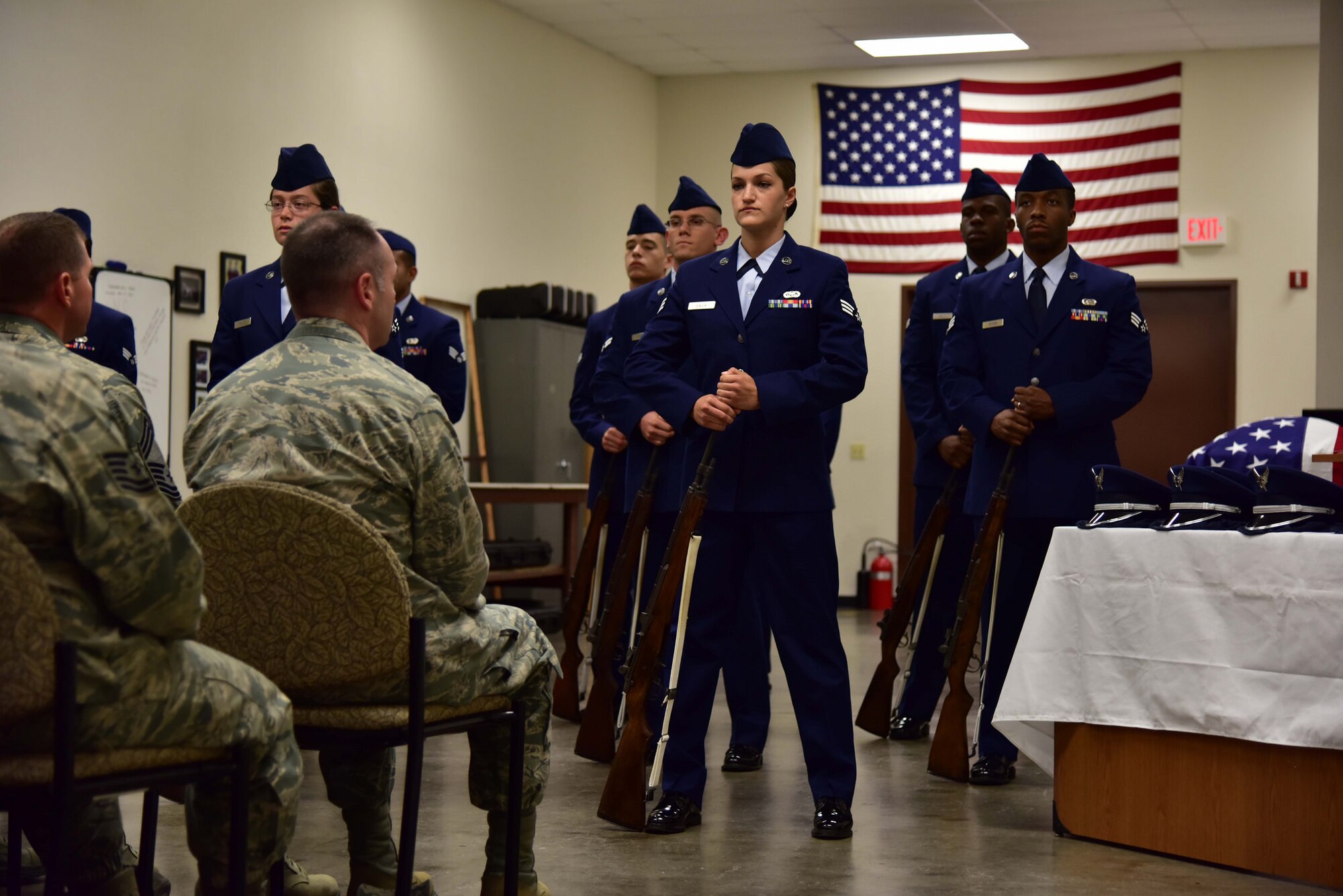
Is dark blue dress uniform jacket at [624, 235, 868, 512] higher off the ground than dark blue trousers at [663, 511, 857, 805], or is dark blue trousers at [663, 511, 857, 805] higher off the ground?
dark blue dress uniform jacket at [624, 235, 868, 512]

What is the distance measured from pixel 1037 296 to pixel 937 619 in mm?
1189

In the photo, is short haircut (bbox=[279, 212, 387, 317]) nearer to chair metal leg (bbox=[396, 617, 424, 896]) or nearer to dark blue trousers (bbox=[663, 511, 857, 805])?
chair metal leg (bbox=[396, 617, 424, 896])

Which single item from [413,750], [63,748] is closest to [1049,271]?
[413,750]

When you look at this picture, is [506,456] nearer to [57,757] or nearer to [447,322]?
[447,322]

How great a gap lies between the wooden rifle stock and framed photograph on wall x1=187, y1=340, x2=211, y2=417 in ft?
12.7

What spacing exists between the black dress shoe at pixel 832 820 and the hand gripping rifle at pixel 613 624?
29.0 inches

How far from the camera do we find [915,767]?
441 cm

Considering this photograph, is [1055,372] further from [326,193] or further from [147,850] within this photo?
[147,850]

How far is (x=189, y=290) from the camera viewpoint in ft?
21.8

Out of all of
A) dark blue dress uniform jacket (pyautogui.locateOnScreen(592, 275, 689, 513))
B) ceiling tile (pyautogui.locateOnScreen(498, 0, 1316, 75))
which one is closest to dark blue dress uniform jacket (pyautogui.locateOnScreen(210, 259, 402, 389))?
dark blue dress uniform jacket (pyautogui.locateOnScreen(592, 275, 689, 513))

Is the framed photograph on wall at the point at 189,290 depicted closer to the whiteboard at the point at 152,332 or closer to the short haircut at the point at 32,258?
the whiteboard at the point at 152,332

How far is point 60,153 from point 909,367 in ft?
11.4

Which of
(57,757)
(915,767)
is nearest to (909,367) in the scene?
(915,767)

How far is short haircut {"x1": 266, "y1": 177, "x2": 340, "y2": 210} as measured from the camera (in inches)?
166
